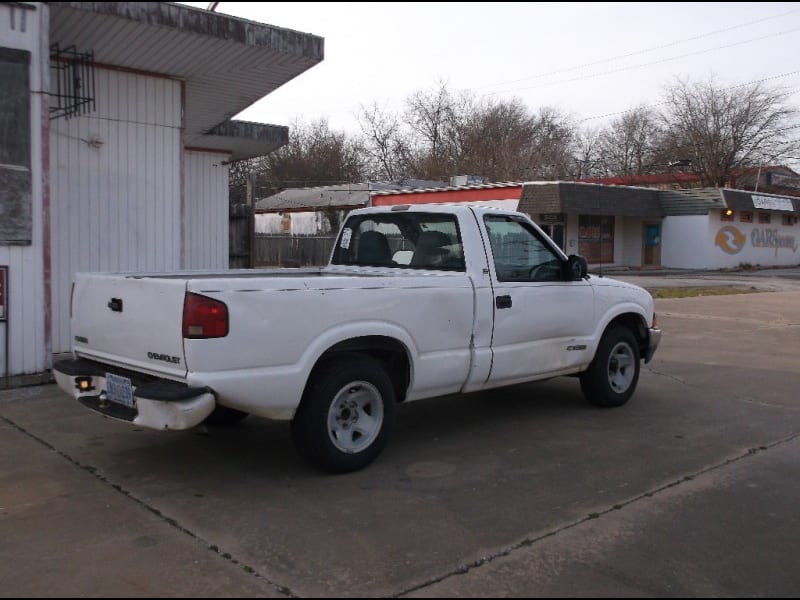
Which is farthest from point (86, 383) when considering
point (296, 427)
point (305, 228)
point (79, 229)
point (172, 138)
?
point (305, 228)

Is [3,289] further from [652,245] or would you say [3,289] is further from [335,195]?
[335,195]

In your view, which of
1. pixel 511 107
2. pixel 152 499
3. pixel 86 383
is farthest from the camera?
pixel 511 107

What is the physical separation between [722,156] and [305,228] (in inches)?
1117

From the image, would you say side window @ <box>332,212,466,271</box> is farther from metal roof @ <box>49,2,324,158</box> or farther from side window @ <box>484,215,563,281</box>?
metal roof @ <box>49,2,324,158</box>

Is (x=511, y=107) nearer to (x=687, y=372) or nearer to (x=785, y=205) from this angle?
(x=785, y=205)

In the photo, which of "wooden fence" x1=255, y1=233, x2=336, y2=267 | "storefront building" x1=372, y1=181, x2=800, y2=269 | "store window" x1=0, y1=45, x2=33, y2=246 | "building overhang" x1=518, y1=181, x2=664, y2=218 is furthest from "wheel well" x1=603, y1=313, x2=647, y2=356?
"storefront building" x1=372, y1=181, x2=800, y2=269

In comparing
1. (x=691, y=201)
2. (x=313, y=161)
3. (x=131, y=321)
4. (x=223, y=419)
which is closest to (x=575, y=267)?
(x=223, y=419)

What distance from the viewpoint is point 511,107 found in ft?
182

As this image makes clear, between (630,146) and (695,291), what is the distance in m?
44.2

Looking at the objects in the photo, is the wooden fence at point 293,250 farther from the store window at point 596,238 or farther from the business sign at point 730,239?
the business sign at point 730,239

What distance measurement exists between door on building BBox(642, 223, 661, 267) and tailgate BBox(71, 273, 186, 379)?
3681 cm

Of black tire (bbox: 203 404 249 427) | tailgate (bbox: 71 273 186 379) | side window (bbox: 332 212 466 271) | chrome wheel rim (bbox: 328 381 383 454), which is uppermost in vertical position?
side window (bbox: 332 212 466 271)

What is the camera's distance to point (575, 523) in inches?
172

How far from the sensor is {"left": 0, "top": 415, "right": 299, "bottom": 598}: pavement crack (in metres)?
3.58
